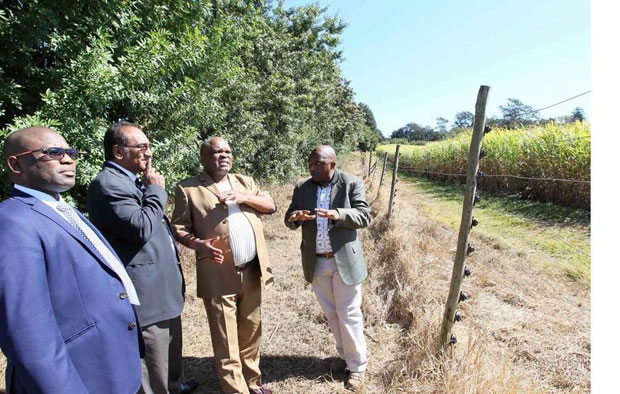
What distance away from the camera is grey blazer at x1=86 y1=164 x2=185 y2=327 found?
6.19ft

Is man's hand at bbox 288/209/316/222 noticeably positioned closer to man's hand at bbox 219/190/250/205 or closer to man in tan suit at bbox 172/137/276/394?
man in tan suit at bbox 172/137/276/394

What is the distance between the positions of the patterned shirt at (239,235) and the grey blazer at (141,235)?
442 millimetres

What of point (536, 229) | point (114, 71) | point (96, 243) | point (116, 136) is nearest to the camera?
point (96, 243)

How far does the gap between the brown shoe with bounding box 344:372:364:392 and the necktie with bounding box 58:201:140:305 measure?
1.94 m

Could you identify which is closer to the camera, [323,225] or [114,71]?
[323,225]

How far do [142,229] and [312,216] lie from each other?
1.25 m

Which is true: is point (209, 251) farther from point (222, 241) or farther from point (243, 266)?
point (243, 266)

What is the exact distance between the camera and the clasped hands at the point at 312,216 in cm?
265

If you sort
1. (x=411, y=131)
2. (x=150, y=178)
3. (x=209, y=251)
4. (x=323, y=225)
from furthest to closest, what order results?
(x=411, y=131), (x=323, y=225), (x=209, y=251), (x=150, y=178)

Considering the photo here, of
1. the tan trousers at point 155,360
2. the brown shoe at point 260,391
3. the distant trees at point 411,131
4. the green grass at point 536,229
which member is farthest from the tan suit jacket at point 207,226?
the distant trees at point 411,131

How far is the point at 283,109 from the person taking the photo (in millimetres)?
9523

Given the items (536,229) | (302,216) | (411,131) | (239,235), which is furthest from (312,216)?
(411,131)

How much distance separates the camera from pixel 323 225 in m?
2.88

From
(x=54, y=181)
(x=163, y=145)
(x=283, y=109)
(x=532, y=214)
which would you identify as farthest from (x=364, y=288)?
(x=532, y=214)
